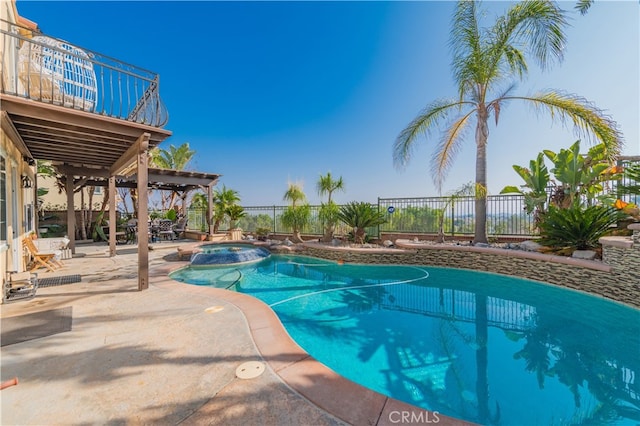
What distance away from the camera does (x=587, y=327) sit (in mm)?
4051

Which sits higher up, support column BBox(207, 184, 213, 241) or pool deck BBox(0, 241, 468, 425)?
support column BBox(207, 184, 213, 241)

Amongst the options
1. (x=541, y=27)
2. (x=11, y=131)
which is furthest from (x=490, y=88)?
(x=11, y=131)

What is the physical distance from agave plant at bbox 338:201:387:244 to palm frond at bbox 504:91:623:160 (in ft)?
20.0

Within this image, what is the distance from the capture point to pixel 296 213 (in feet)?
40.0

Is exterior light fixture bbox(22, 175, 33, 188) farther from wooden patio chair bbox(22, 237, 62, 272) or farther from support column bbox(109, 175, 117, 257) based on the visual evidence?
support column bbox(109, 175, 117, 257)

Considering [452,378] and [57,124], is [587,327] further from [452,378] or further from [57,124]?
[57,124]

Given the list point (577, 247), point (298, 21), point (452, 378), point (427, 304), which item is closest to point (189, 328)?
point (452, 378)

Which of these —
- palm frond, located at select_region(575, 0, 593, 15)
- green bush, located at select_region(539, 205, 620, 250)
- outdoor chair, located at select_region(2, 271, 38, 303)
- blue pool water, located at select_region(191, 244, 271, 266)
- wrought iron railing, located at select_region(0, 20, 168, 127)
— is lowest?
blue pool water, located at select_region(191, 244, 271, 266)

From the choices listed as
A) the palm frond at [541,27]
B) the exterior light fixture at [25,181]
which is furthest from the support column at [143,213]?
the palm frond at [541,27]

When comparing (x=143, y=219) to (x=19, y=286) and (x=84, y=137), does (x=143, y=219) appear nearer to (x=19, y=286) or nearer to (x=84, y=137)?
(x=19, y=286)

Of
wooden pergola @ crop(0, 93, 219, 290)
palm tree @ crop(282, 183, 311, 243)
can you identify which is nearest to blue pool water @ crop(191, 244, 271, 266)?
palm tree @ crop(282, 183, 311, 243)

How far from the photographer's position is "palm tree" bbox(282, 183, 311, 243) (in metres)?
12.2

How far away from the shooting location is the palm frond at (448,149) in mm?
9164

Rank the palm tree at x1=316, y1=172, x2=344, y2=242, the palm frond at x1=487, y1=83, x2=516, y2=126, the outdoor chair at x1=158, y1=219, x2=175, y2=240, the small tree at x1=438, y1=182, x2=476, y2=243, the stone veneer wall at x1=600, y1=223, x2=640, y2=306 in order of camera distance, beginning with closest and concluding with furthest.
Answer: the stone veneer wall at x1=600, y1=223, x2=640, y2=306 < the palm frond at x1=487, y1=83, x2=516, y2=126 < the small tree at x1=438, y1=182, x2=476, y2=243 < the palm tree at x1=316, y1=172, x2=344, y2=242 < the outdoor chair at x1=158, y1=219, x2=175, y2=240
